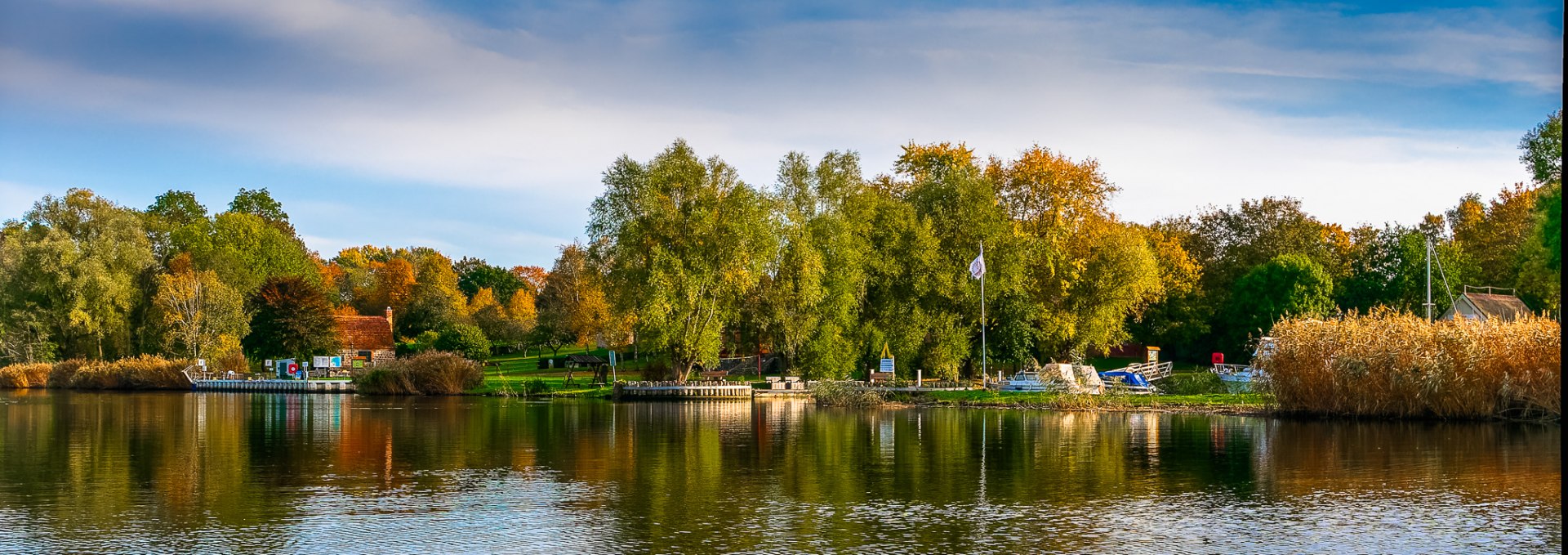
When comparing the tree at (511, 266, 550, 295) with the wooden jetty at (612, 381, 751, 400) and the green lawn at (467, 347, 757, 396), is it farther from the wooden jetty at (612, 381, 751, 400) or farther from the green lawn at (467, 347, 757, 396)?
the wooden jetty at (612, 381, 751, 400)

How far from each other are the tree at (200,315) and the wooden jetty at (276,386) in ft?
23.2

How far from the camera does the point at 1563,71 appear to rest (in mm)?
6043

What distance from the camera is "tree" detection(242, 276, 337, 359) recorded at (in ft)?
285

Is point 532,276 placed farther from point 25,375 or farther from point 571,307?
point 25,375

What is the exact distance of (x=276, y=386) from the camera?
77.1 meters

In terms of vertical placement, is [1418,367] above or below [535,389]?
above

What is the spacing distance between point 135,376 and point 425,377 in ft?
80.0

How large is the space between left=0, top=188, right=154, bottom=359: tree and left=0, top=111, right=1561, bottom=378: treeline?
0.17m

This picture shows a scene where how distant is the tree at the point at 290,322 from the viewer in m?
86.9

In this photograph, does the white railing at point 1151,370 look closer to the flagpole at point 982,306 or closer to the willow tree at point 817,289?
the flagpole at point 982,306

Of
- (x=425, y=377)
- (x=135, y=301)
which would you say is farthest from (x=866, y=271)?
(x=135, y=301)

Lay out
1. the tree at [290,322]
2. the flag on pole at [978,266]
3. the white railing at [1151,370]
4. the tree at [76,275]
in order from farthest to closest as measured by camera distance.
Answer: the tree at [290,322] → the tree at [76,275] → the white railing at [1151,370] → the flag on pole at [978,266]

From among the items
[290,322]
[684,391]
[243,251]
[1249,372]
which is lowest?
[684,391]

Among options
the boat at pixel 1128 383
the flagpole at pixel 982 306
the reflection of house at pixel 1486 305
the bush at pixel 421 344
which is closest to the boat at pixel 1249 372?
the boat at pixel 1128 383
